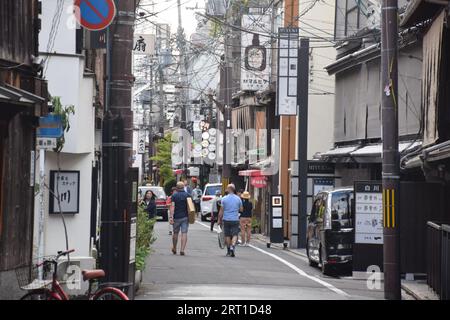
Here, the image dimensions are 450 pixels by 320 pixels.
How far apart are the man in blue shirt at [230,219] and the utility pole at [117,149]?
41.3ft

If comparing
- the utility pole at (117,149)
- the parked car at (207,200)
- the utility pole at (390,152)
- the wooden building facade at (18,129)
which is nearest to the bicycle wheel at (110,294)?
the utility pole at (117,149)

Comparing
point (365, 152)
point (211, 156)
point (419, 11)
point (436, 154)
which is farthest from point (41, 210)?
point (211, 156)

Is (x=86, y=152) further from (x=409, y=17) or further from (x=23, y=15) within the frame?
(x=409, y=17)

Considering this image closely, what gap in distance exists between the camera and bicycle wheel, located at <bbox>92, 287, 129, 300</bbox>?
1006cm

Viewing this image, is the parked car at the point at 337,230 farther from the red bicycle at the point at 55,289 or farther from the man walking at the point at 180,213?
the red bicycle at the point at 55,289

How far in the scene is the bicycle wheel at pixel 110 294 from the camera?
33.0 feet

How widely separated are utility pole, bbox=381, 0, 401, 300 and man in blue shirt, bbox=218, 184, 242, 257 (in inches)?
334

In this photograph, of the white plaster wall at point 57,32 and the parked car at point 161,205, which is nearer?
the white plaster wall at point 57,32

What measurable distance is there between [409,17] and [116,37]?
1092 centimetres

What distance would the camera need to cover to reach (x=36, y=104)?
1266 centimetres

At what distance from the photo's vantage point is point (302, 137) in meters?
29.6

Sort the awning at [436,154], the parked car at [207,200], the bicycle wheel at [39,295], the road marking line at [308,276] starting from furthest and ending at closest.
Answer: the parked car at [207,200]
the road marking line at [308,276]
the awning at [436,154]
the bicycle wheel at [39,295]

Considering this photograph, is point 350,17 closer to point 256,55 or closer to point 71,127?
point 256,55

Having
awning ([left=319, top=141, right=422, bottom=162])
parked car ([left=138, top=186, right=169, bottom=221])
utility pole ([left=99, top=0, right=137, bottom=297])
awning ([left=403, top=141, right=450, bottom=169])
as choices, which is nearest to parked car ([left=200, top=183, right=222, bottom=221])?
parked car ([left=138, top=186, right=169, bottom=221])
